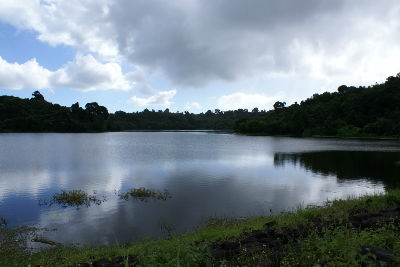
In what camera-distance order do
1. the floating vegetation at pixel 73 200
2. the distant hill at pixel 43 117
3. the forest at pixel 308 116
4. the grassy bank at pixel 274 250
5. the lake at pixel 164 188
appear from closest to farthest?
the grassy bank at pixel 274 250 → the lake at pixel 164 188 → the floating vegetation at pixel 73 200 → the forest at pixel 308 116 → the distant hill at pixel 43 117

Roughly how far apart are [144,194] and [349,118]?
123517 mm

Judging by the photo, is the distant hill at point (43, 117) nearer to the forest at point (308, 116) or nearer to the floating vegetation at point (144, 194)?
the forest at point (308, 116)

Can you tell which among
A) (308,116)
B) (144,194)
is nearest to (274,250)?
(144,194)

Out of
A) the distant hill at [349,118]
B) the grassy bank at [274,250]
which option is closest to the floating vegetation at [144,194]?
the grassy bank at [274,250]

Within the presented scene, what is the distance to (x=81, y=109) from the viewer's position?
155m

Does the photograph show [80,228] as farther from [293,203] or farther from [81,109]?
[81,109]

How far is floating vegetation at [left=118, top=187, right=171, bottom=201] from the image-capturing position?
17.1m

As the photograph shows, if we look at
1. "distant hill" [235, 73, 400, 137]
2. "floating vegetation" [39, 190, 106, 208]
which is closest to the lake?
"floating vegetation" [39, 190, 106, 208]

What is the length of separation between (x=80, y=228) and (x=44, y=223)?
2103 mm

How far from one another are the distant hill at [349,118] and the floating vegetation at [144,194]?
3960 inches

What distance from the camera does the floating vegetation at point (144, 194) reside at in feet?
56.1

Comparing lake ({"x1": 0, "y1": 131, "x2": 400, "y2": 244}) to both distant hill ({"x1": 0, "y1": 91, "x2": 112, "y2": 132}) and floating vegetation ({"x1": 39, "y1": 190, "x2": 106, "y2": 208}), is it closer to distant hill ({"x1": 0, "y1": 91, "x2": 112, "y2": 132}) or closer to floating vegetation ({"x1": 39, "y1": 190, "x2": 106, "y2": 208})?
floating vegetation ({"x1": 39, "y1": 190, "x2": 106, "y2": 208})

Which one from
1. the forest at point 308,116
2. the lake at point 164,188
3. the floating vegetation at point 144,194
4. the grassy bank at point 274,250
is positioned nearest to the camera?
the grassy bank at point 274,250

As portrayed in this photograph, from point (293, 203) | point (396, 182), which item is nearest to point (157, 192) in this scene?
point (293, 203)
